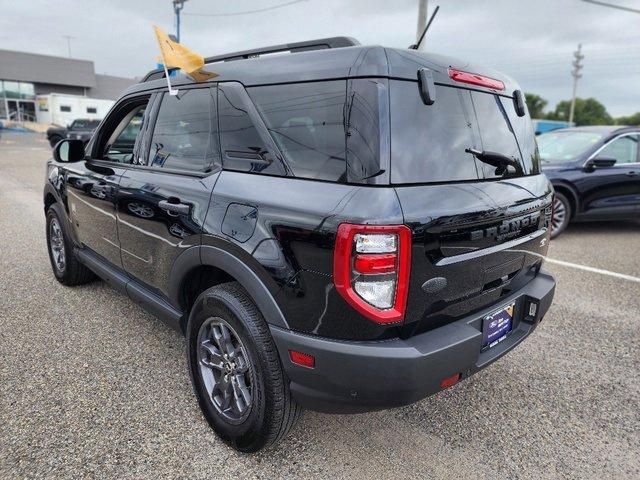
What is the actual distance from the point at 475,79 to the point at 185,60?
1504 mm

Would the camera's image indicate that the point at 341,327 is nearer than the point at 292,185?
Yes

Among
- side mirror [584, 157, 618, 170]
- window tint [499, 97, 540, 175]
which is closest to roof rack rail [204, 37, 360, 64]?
window tint [499, 97, 540, 175]

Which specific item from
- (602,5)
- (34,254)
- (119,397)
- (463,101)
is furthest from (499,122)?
(602,5)

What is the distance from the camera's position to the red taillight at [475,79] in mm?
2105

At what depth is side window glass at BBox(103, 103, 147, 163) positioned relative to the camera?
10.0 ft

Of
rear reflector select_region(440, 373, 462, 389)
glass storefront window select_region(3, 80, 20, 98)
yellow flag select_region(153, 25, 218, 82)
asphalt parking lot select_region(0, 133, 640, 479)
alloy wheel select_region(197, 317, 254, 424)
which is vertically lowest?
asphalt parking lot select_region(0, 133, 640, 479)

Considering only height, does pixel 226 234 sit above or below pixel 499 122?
below

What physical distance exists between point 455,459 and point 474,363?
1.88 feet

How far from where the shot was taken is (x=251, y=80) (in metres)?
2.21

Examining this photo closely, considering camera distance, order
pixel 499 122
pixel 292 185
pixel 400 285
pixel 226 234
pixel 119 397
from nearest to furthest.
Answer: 1. pixel 400 285
2. pixel 292 185
3. pixel 226 234
4. pixel 499 122
5. pixel 119 397

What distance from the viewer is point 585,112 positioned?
8388 cm

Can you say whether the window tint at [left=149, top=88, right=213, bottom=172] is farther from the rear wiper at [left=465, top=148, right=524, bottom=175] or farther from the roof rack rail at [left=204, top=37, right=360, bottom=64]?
the rear wiper at [left=465, top=148, right=524, bottom=175]

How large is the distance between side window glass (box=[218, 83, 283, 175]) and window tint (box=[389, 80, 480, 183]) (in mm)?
535

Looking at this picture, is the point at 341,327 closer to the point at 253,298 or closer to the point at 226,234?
the point at 253,298
